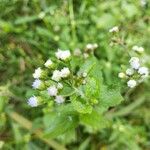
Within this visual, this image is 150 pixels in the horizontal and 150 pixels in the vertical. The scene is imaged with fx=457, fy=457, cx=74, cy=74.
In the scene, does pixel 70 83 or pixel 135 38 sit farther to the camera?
pixel 135 38

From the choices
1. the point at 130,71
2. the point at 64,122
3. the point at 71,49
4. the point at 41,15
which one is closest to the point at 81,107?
the point at 64,122

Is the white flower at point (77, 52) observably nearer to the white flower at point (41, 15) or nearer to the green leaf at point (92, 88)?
the white flower at point (41, 15)

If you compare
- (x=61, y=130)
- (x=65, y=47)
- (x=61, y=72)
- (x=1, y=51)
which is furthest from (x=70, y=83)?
(x=65, y=47)

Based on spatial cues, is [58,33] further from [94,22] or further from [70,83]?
[70,83]

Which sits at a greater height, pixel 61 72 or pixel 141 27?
pixel 141 27

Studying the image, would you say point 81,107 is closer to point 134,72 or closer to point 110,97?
point 110,97

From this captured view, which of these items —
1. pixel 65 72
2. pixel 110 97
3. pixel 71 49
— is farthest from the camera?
pixel 71 49

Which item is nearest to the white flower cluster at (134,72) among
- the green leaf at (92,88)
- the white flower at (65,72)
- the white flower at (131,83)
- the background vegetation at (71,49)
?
the white flower at (131,83)
